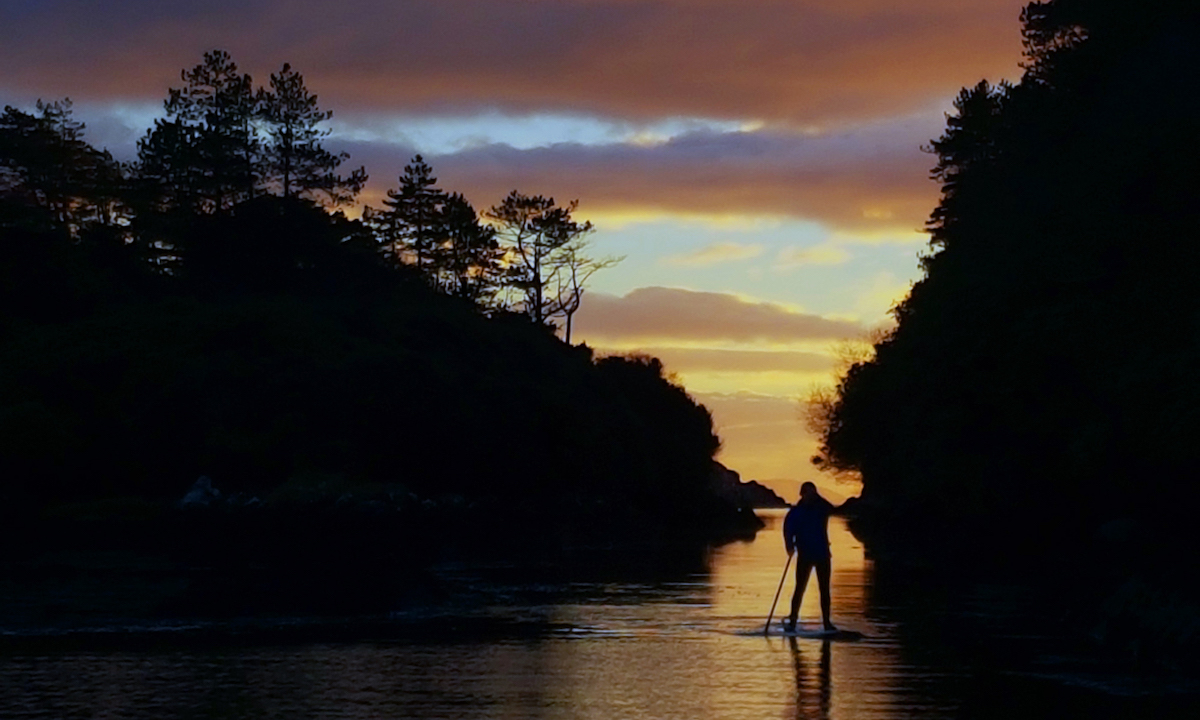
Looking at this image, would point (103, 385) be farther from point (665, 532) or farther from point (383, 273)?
point (665, 532)

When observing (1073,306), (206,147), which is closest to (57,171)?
(206,147)

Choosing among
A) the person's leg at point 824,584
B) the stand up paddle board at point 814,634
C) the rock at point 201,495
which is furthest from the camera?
the rock at point 201,495

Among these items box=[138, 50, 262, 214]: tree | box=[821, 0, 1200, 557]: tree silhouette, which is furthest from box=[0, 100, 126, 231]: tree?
box=[821, 0, 1200, 557]: tree silhouette

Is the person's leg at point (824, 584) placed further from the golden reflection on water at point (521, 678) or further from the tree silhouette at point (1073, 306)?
the tree silhouette at point (1073, 306)

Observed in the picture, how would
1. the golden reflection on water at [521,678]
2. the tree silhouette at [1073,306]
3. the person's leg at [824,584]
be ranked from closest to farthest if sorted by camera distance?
the golden reflection on water at [521,678], the person's leg at [824,584], the tree silhouette at [1073,306]

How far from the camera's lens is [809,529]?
69.8ft

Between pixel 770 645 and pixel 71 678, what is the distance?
→ 780cm

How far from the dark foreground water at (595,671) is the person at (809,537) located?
0.81 m

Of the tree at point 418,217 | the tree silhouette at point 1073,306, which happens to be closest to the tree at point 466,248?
the tree at point 418,217

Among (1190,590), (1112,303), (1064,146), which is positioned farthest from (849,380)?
(1190,590)

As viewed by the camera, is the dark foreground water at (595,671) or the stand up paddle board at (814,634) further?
the stand up paddle board at (814,634)

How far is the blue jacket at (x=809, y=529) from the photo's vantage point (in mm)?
21016

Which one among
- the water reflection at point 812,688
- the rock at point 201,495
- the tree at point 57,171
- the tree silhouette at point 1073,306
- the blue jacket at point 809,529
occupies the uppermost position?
the tree at point 57,171

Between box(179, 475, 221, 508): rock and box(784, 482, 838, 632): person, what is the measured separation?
57846 mm
